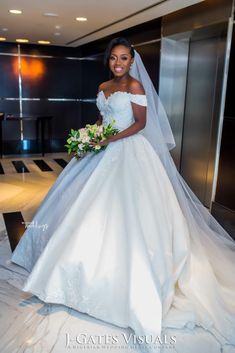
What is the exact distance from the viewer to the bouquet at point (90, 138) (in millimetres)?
2605

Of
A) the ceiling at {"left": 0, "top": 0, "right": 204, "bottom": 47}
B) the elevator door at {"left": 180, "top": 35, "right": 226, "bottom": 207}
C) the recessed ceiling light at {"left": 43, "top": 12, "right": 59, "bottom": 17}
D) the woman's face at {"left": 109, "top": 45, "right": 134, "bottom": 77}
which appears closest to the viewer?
the woman's face at {"left": 109, "top": 45, "right": 134, "bottom": 77}

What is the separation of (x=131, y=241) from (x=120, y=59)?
4.44ft

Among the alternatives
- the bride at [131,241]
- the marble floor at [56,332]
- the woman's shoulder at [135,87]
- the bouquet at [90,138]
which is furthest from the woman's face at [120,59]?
the marble floor at [56,332]

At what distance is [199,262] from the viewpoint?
2.58m

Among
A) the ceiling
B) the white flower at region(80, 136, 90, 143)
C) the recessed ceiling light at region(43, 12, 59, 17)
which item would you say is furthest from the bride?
the recessed ceiling light at region(43, 12, 59, 17)

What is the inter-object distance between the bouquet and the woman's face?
1.30 ft

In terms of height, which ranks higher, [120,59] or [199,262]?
[120,59]

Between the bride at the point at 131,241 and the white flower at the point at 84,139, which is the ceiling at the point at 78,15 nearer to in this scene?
the bride at the point at 131,241

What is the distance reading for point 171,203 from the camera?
2.57 metres

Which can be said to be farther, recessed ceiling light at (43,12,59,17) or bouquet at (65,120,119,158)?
recessed ceiling light at (43,12,59,17)

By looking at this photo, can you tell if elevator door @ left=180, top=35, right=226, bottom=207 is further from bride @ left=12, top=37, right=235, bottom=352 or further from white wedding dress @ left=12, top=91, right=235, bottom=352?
white wedding dress @ left=12, top=91, right=235, bottom=352

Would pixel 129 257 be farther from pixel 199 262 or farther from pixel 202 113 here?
pixel 202 113

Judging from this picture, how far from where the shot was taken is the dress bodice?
2.63 meters

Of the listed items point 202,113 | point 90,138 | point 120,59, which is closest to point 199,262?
point 90,138
